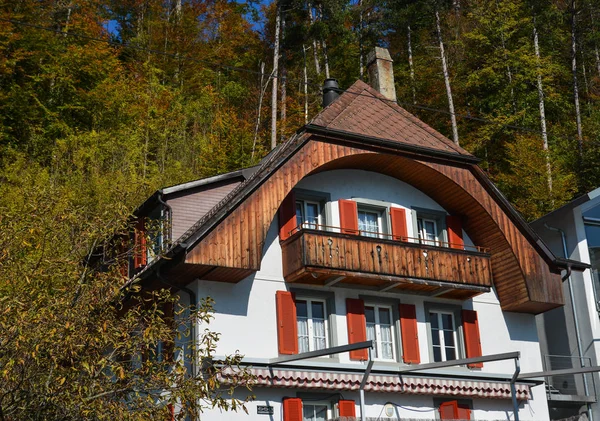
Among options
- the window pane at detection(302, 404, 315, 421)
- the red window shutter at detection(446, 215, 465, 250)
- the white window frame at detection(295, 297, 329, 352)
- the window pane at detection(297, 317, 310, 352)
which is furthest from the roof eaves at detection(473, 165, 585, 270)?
the window pane at detection(302, 404, 315, 421)

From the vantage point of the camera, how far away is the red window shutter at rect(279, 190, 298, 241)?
2234cm

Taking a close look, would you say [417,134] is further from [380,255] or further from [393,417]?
[393,417]

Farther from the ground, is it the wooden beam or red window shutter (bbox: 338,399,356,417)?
the wooden beam

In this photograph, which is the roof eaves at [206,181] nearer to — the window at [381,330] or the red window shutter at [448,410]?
the window at [381,330]

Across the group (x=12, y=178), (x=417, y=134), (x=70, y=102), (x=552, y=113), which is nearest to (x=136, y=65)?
(x=70, y=102)

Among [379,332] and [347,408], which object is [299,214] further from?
[347,408]

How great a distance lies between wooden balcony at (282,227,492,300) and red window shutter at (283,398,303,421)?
291 centimetres

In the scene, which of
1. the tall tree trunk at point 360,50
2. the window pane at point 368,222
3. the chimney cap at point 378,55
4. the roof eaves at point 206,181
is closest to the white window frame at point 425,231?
the window pane at point 368,222

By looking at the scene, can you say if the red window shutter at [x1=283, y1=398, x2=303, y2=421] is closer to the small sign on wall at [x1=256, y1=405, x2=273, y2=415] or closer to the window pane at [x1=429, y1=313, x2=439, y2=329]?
the small sign on wall at [x1=256, y1=405, x2=273, y2=415]

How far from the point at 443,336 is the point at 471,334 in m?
0.76

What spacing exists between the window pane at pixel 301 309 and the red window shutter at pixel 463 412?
4651 mm

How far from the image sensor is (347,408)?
2138cm

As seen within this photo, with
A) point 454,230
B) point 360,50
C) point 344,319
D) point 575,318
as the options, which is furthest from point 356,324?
point 360,50

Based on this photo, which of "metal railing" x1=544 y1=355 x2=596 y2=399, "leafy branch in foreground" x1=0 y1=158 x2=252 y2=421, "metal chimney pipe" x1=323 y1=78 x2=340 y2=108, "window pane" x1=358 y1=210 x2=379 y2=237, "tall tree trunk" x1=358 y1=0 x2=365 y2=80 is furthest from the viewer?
"tall tree trunk" x1=358 y1=0 x2=365 y2=80
